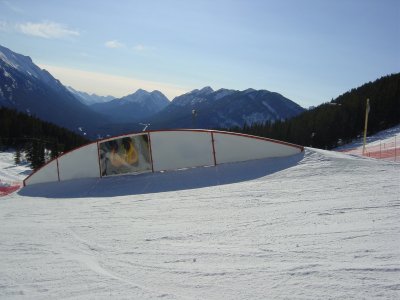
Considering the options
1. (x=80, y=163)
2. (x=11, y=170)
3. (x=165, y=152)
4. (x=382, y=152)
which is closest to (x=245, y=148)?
(x=165, y=152)

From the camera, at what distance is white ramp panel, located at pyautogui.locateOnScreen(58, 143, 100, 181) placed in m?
17.0

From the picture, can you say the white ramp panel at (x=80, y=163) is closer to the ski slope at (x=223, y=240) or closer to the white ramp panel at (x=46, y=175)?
the white ramp panel at (x=46, y=175)

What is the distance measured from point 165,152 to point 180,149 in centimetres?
71

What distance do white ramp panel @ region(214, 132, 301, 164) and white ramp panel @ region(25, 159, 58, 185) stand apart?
829 cm

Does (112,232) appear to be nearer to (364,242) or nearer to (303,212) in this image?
(303,212)

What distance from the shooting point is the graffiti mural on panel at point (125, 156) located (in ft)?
53.2

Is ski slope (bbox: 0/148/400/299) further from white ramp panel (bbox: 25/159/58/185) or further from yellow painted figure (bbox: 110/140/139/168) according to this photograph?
white ramp panel (bbox: 25/159/58/185)

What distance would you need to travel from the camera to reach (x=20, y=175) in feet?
135

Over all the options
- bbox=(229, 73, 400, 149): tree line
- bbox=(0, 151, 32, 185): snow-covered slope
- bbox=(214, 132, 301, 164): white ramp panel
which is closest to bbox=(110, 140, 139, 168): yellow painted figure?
bbox=(214, 132, 301, 164): white ramp panel

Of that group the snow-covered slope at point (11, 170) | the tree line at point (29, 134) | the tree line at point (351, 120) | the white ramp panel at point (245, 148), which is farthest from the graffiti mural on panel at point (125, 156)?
the tree line at point (351, 120)

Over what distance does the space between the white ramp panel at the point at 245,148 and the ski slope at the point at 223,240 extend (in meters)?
1.79

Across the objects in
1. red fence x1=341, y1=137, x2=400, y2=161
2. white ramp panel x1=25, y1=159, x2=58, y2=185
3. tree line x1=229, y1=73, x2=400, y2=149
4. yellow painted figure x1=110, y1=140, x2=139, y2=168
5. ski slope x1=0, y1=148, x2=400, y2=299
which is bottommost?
ski slope x1=0, y1=148, x2=400, y2=299

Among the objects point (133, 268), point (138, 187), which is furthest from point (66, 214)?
point (133, 268)

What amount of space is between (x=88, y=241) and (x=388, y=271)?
5491 mm
